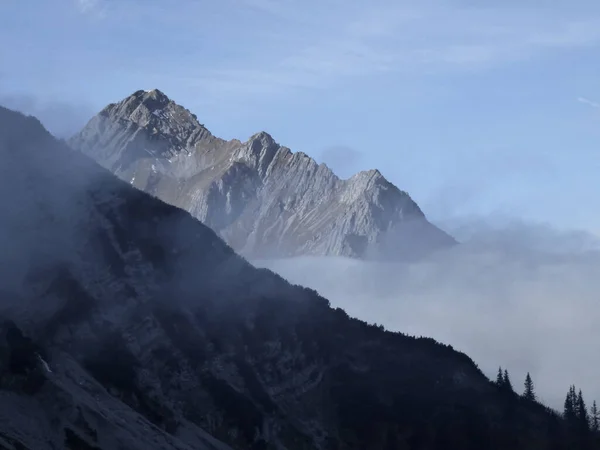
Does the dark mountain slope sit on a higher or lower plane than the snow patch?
higher

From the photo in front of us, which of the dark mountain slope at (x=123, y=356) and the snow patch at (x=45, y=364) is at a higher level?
the dark mountain slope at (x=123, y=356)

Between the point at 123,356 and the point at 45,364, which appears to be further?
the point at 123,356

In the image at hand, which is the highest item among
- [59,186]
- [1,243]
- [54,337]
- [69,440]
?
[59,186]

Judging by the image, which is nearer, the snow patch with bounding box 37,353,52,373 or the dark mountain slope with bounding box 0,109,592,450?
the dark mountain slope with bounding box 0,109,592,450

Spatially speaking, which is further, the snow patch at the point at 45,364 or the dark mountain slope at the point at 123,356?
the snow patch at the point at 45,364

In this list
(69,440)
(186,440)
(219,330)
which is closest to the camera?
(69,440)

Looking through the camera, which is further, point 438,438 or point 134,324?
point 438,438

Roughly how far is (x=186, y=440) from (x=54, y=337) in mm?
24551

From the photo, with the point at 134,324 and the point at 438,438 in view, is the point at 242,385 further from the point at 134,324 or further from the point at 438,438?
the point at 438,438

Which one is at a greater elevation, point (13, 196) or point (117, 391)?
point (13, 196)

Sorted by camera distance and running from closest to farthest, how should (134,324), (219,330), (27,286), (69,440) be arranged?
1. (69,440)
2. (27,286)
3. (134,324)
4. (219,330)

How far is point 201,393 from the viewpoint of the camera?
580ft

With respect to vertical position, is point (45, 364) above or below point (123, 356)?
below

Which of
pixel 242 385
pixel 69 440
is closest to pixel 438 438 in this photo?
pixel 242 385
